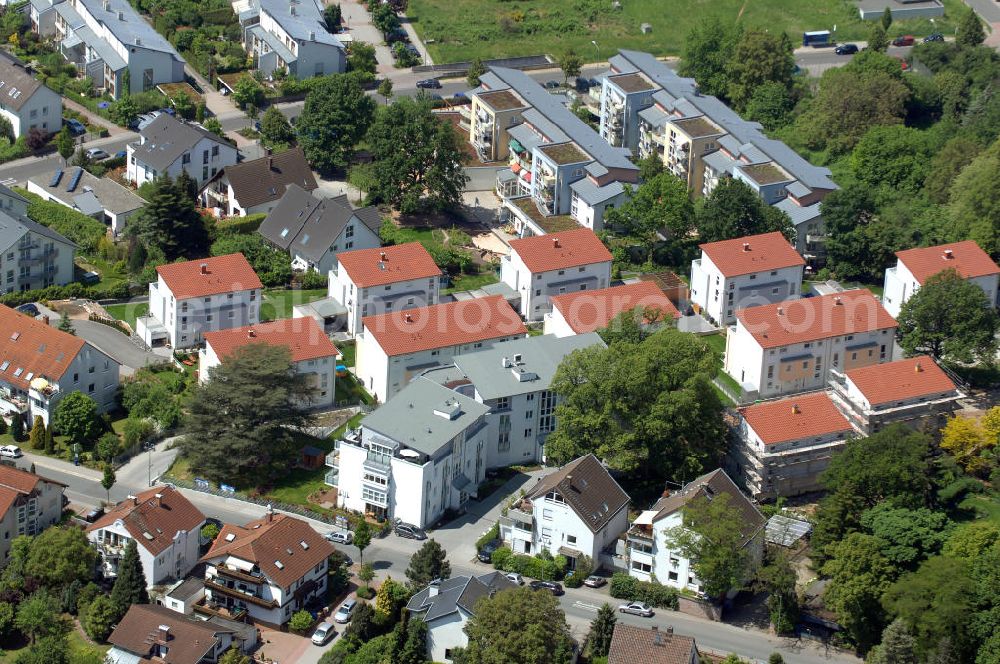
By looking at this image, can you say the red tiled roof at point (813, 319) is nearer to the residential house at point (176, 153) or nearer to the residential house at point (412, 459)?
the residential house at point (412, 459)

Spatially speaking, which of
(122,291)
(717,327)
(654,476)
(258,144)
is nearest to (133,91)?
(258,144)

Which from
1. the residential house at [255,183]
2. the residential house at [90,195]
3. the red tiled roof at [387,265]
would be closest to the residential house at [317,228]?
the residential house at [255,183]

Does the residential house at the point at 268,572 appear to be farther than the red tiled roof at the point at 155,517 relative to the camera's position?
No

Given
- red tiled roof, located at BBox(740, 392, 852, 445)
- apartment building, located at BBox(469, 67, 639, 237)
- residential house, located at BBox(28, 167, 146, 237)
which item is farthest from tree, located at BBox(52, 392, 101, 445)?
apartment building, located at BBox(469, 67, 639, 237)

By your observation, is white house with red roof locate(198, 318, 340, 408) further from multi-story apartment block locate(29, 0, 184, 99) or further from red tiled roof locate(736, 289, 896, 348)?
multi-story apartment block locate(29, 0, 184, 99)

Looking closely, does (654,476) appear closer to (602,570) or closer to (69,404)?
(602,570)
